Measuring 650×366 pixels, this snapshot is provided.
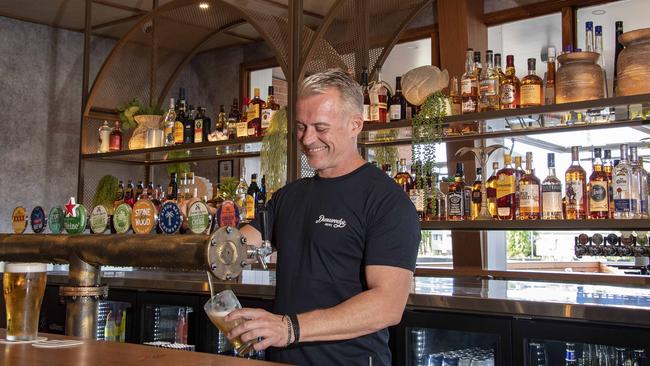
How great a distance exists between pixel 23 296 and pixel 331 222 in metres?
0.69

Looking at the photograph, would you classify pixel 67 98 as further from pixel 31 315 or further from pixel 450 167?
pixel 31 315

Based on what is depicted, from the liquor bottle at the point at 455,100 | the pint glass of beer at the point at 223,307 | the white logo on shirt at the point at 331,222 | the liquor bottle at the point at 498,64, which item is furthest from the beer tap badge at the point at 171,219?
the liquor bottle at the point at 498,64

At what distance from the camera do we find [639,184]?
2898 millimetres

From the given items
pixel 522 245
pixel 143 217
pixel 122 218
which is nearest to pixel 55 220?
pixel 143 217

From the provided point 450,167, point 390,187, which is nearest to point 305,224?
point 390,187

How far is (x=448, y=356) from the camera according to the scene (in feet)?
8.09

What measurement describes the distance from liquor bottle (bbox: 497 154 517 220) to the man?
154 cm

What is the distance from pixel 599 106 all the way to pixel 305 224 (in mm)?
1505

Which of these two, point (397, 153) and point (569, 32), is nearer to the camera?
point (397, 153)

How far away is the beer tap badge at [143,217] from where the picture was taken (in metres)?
2.51

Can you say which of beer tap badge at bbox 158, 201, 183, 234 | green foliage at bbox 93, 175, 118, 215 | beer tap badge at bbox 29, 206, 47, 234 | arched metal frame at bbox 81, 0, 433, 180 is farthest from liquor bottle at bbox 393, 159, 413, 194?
green foliage at bbox 93, 175, 118, 215

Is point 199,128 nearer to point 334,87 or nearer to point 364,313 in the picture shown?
point 334,87

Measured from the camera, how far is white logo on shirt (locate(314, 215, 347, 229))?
1.68 m

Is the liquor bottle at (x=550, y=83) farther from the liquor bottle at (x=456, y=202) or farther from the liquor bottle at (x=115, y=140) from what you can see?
the liquor bottle at (x=115, y=140)
